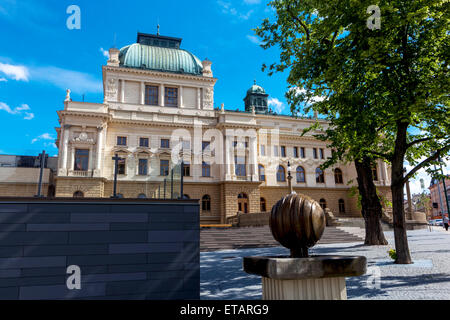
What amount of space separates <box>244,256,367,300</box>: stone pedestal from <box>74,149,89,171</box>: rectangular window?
3474 centimetres

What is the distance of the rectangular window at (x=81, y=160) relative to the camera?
3459 centimetres

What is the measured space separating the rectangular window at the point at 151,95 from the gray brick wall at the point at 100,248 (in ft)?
112

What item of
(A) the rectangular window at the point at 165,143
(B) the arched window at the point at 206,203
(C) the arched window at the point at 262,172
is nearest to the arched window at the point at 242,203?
(B) the arched window at the point at 206,203

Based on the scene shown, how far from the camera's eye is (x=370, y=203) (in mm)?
18031

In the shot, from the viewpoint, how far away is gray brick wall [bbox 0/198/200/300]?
6.59 metres

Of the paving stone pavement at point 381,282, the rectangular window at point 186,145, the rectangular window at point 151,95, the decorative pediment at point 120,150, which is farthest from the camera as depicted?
the rectangular window at point 151,95

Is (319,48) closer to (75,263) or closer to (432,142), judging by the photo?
(432,142)

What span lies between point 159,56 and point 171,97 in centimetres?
631

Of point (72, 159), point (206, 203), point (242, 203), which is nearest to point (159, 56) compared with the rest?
point (72, 159)

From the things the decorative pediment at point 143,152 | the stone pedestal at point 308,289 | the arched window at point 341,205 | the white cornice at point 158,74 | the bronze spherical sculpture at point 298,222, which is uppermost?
the white cornice at point 158,74

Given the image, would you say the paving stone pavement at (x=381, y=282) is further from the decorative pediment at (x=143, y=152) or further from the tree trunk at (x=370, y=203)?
the decorative pediment at (x=143, y=152)

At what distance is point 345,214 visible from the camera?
4531 centimetres

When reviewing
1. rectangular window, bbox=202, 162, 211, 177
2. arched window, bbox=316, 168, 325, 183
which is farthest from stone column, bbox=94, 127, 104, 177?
arched window, bbox=316, 168, 325, 183

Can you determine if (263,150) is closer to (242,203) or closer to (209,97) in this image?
(242,203)
